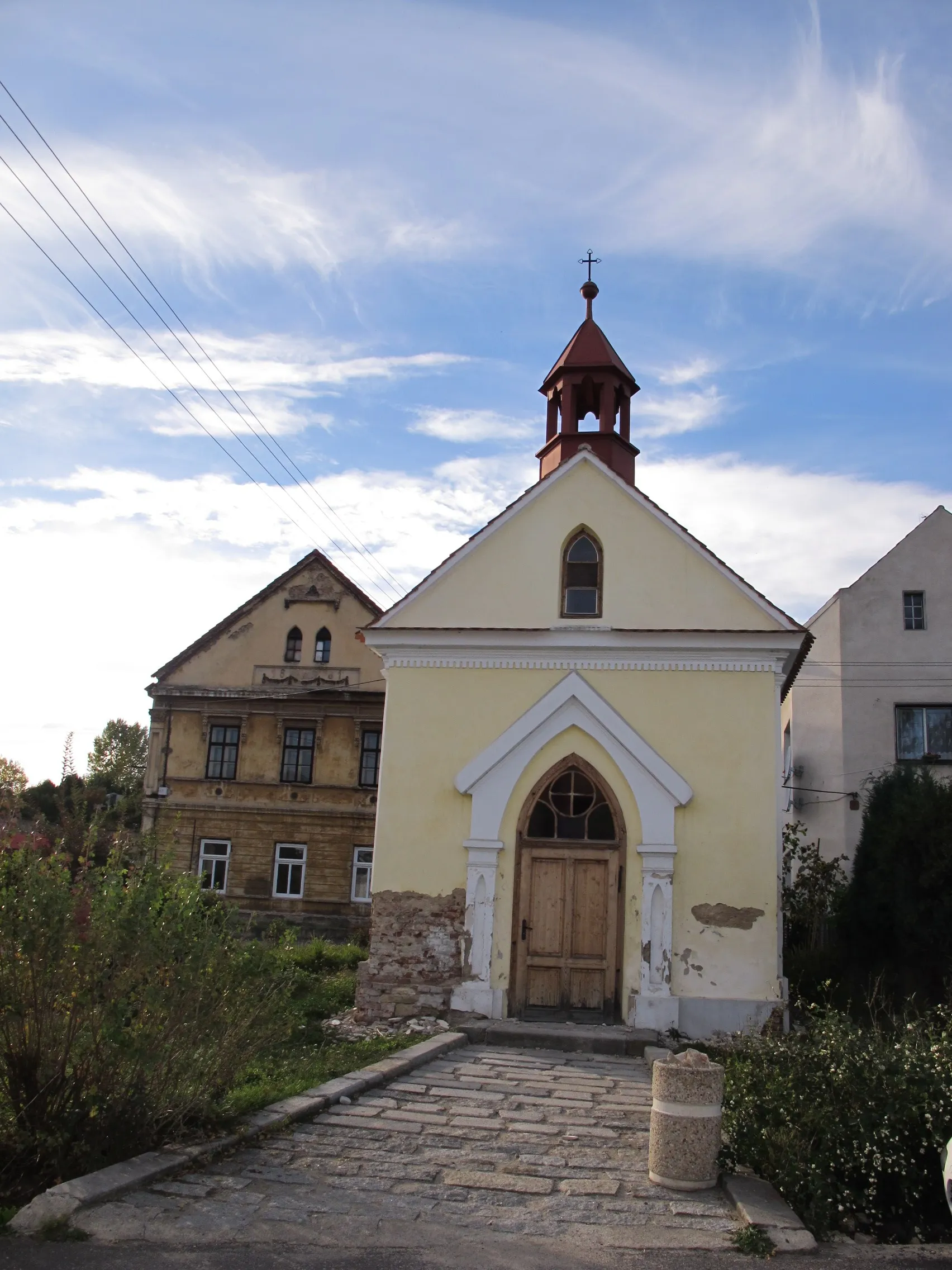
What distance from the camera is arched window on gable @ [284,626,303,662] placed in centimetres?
2753

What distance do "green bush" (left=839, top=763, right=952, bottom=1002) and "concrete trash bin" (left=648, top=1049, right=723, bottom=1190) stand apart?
337 inches

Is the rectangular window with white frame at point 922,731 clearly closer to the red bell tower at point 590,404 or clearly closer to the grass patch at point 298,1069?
the red bell tower at point 590,404

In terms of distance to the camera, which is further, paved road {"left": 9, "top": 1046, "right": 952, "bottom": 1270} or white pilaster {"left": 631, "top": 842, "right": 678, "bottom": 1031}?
white pilaster {"left": 631, "top": 842, "right": 678, "bottom": 1031}

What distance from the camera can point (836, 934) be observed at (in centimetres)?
1850

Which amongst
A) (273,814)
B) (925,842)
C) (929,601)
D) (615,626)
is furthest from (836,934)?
(273,814)

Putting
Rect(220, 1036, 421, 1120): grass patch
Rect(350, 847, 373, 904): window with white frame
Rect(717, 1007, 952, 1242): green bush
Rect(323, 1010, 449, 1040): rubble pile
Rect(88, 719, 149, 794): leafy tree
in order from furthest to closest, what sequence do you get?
Rect(88, 719, 149, 794): leafy tree, Rect(350, 847, 373, 904): window with white frame, Rect(323, 1010, 449, 1040): rubble pile, Rect(220, 1036, 421, 1120): grass patch, Rect(717, 1007, 952, 1242): green bush

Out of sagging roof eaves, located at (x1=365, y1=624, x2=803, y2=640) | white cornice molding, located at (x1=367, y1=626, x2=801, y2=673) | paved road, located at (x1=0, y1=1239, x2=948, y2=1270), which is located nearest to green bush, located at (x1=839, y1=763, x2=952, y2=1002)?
white cornice molding, located at (x1=367, y1=626, x2=801, y2=673)

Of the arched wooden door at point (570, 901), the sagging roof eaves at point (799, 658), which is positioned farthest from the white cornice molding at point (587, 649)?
the arched wooden door at point (570, 901)

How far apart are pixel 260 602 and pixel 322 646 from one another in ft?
6.84

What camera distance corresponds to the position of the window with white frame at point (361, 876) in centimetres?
2569

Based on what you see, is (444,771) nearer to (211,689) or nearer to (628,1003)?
(628,1003)

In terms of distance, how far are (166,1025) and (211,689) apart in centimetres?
2063

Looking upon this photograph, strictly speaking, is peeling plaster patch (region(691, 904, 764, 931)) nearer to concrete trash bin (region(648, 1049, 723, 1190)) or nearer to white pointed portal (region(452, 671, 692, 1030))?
white pointed portal (region(452, 671, 692, 1030))

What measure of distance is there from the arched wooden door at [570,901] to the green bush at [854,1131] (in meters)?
6.13
